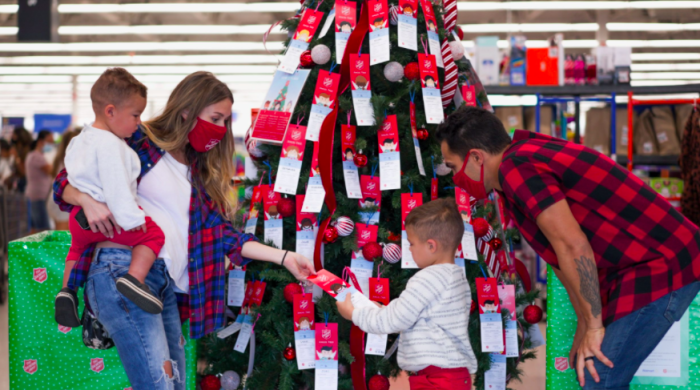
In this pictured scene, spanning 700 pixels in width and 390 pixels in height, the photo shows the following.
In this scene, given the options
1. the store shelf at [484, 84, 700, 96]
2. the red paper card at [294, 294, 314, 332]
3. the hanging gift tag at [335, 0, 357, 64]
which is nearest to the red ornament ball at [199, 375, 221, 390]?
the red paper card at [294, 294, 314, 332]

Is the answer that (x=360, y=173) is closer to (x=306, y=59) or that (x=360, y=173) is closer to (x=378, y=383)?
(x=306, y=59)

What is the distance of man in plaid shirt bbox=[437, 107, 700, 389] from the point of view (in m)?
1.78

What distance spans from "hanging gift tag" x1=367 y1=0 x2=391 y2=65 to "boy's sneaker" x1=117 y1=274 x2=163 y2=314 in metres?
1.31

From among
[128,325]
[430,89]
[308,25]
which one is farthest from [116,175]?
[430,89]

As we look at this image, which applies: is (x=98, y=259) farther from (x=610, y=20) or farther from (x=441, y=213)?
(x=610, y=20)

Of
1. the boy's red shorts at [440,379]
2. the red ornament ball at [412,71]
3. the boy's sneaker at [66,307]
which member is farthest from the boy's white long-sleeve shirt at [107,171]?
the red ornament ball at [412,71]

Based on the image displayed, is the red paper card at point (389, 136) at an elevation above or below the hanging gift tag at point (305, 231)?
above

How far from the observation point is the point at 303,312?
101 inches

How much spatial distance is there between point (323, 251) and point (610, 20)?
1241 centimetres

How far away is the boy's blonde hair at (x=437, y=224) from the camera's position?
2.19m

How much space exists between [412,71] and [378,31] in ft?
0.71

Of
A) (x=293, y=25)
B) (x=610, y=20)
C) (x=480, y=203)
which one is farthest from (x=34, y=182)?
(x=610, y=20)

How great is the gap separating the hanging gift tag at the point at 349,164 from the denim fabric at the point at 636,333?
1.14 metres

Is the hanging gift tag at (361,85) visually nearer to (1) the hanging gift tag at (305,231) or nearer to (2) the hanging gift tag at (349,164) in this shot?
(2) the hanging gift tag at (349,164)
